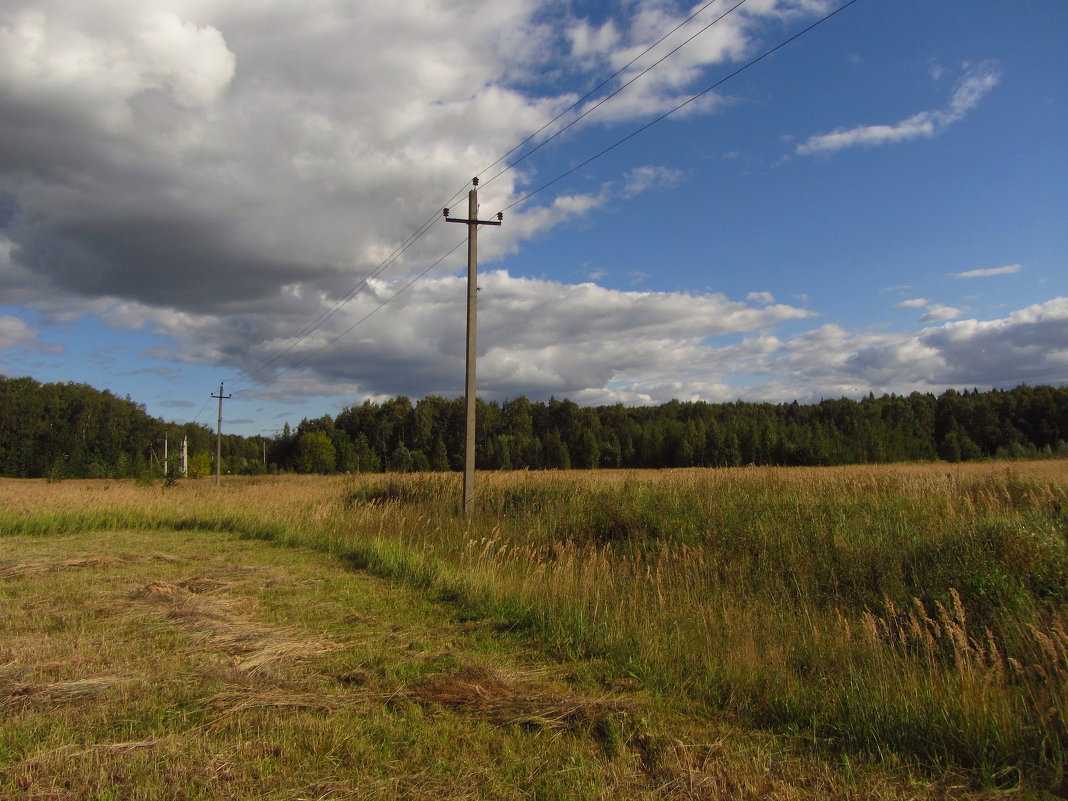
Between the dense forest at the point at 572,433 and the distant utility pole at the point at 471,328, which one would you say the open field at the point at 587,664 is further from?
the dense forest at the point at 572,433

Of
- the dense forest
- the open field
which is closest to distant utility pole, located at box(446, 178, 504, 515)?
the open field

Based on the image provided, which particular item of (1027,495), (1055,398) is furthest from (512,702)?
(1055,398)

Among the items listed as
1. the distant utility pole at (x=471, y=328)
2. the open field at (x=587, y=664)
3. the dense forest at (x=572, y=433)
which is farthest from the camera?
the dense forest at (x=572, y=433)

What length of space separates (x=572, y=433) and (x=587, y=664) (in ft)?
258

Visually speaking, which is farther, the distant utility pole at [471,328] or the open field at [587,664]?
the distant utility pole at [471,328]

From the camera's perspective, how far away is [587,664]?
4.93m

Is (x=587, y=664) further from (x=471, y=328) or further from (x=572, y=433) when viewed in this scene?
(x=572, y=433)

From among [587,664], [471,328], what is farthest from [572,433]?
[587,664]

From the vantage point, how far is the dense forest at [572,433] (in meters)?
57.9

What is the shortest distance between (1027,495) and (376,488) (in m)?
16.6

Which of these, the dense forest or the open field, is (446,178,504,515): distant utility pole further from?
the dense forest

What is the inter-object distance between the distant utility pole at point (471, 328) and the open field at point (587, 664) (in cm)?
274

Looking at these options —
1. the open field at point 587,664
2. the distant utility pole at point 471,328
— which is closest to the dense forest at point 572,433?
the distant utility pole at point 471,328

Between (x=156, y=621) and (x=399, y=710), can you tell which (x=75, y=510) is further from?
(x=399, y=710)
